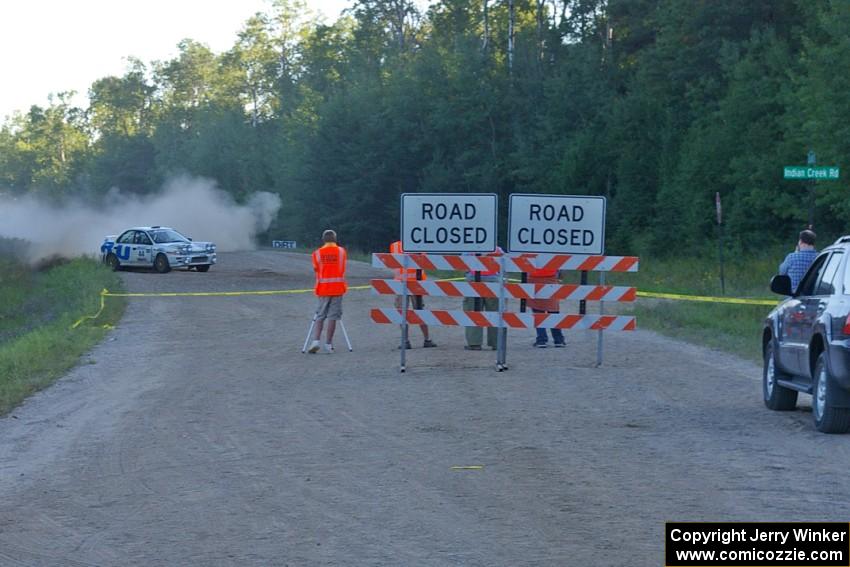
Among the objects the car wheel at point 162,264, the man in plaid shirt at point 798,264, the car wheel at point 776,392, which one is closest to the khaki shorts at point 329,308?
the man in plaid shirt at point 798,264

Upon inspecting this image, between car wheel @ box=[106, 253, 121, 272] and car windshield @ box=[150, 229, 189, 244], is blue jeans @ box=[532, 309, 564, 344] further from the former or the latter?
car wheel @ box=[106, 253, 121, 272]

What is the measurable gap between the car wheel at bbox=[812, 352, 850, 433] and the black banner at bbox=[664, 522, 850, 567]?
407cm

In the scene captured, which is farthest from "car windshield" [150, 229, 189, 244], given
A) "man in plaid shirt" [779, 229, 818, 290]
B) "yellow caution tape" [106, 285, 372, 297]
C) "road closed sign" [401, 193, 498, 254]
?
"man in plaid shirt" [779, 229, 818, 290]

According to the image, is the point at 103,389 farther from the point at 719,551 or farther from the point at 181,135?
the point at 181,135

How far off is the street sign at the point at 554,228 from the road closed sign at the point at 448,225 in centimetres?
70

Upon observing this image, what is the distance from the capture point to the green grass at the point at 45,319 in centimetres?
1806

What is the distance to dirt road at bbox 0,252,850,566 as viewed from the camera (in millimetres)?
7922

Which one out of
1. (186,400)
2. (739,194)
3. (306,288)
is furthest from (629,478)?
(739,194)

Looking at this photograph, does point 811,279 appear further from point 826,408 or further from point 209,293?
point 209,293

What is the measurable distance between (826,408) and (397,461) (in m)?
4.06

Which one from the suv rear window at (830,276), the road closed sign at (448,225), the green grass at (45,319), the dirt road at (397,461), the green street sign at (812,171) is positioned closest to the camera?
the dirt road at (397,461)

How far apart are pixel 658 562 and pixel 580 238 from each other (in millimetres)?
12344

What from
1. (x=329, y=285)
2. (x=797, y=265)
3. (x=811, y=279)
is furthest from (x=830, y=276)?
(x=329, y=285)

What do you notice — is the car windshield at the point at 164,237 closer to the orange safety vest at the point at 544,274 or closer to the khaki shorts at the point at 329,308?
the khaki shorts at the point at 329,308
